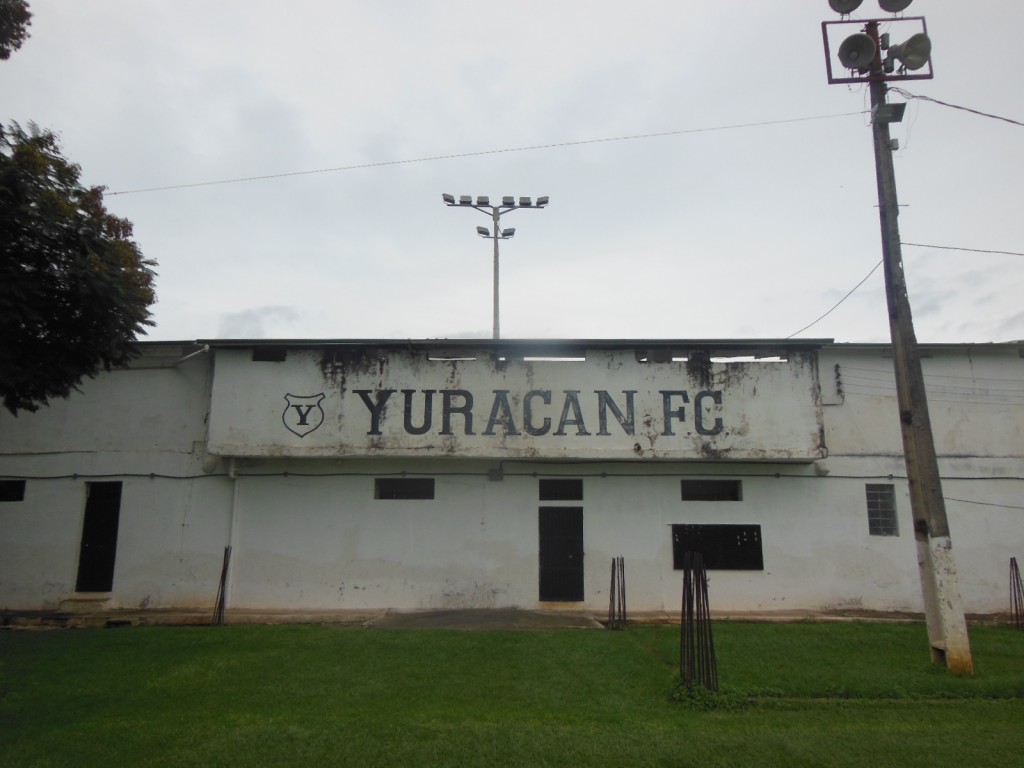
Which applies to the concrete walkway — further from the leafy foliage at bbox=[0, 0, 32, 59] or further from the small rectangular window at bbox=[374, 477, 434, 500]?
the leafy foliage at bbox=[0, 0, 32, 59]

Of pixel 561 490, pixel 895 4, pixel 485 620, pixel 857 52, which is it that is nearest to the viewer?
pixel 857 52

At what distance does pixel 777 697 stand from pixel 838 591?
6.70 m

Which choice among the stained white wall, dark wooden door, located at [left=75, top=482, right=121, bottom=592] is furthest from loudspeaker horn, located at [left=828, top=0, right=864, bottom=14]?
dark wooden door, located at [left=75, top=482, right=121, bottom=592]

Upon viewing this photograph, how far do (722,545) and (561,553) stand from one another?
2999mm

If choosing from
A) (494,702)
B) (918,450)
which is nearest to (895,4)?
(918,450)

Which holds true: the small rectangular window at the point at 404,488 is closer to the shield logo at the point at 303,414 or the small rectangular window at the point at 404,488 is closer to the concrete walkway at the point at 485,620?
the shield logo at the point at 303,414

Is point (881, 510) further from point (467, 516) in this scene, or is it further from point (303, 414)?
point (303, 414)

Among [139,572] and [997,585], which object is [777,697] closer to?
[997,585]

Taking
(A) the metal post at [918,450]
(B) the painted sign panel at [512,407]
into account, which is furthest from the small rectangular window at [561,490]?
(A) the metal post at [918,450]

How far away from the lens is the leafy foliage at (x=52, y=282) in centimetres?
837

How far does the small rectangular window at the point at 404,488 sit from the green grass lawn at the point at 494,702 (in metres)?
3.24

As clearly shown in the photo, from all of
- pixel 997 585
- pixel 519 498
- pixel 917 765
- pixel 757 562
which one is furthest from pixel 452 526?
pixel 997 585

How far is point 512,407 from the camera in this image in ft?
43.1

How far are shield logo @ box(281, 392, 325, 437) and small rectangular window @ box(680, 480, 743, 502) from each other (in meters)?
7.02
